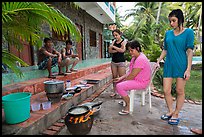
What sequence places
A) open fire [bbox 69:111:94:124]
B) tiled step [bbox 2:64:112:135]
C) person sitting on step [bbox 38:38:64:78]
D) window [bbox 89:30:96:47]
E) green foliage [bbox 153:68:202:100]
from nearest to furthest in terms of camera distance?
tiled step [bbox 2:64:112:135] → open fire [bbox 69:111:94:124] → person sitting on step [bbox 38:38:64:78] → green foliage [bbox 153:68:202:100] → window [bbox 89:30:96:47]

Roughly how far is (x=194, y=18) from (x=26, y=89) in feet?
67.4

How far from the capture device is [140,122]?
232cm

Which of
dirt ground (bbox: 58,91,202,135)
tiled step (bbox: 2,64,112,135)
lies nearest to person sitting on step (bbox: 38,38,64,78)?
tiled step (bbox: 2,64,112,135)

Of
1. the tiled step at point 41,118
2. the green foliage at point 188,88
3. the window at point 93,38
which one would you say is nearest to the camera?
the tiled step at point 41,118

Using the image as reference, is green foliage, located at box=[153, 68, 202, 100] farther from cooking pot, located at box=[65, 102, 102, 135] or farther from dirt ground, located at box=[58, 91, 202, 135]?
cooking pot, located at box=[65, 102, 102, 135]

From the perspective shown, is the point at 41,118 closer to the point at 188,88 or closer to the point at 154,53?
the point at 188,88

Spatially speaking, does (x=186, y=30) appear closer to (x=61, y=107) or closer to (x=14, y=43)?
(x=61, y=107)

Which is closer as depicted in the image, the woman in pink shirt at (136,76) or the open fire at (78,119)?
the open fire at (78,119)

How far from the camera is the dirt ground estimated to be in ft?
6.73

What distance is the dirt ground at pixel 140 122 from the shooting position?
2.05 metres

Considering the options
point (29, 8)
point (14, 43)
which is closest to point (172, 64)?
point (29, 8)

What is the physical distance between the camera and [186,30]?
2.11 metres

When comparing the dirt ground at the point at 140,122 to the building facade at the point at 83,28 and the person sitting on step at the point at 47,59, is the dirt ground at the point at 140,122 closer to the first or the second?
the person sitting on step at the point at 47,59

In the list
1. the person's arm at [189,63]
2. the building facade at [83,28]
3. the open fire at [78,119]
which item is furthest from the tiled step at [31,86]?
the person's arm at [189,63]
